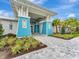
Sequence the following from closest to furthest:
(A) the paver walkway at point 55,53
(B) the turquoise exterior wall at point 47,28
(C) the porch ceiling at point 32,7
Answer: (A) the paver walkway at point 55,53 → (C) the porch ceiling at point 32,7 → (B) the turquoise exterior wall at point 47,28

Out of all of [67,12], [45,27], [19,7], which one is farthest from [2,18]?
[67,12]

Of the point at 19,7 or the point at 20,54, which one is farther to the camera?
the point at 19,7

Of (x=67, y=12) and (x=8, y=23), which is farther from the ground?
(x=67, y=12)

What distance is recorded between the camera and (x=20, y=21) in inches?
587

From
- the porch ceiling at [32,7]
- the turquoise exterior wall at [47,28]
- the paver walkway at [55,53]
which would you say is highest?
the porch ceiling at [32,7]

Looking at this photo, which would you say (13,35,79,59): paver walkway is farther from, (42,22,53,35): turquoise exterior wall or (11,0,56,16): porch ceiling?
(42,22,53,35): turquoise exterior wall

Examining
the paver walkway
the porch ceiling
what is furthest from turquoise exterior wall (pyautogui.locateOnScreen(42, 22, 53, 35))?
the paver walkway

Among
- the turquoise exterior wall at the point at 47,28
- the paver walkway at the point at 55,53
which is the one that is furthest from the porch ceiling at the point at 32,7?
the paver walkway at the point at 55,53

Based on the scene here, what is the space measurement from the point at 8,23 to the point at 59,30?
15318 millimetres

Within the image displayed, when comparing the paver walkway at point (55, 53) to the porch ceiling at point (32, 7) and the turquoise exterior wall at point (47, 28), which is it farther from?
the turquoise exterior wall at point (47, 28)

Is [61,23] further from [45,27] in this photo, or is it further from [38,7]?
[38,7]

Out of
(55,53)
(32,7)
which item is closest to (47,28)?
(32,7)

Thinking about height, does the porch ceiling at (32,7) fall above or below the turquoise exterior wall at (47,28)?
above

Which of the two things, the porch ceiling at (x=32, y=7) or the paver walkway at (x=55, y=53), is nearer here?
the paver walkway at (x=55, y=53)
